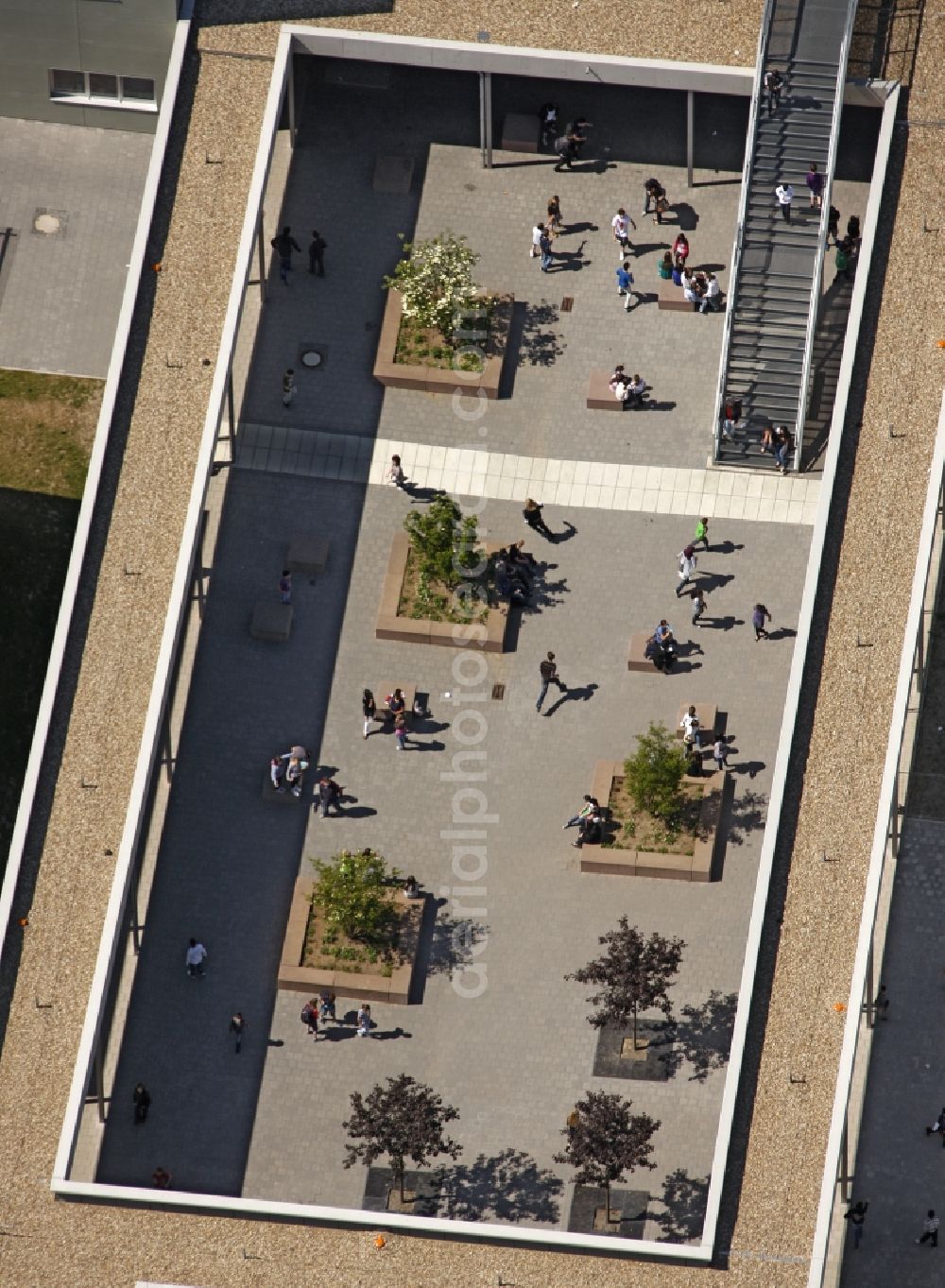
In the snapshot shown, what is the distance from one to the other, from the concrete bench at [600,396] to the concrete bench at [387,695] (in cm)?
734

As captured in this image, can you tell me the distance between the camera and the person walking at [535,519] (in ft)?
238

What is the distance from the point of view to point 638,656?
72.0 m

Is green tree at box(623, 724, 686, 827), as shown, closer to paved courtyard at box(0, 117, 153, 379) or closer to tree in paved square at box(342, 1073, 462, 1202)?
tree in paved square at box(342, 1073, 462, 1202)

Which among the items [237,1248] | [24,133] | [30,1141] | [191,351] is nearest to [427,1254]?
[237,1248]

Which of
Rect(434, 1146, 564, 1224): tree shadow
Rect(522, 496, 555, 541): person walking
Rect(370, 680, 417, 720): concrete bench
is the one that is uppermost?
Rect(522, 496, 555, 541): person walking

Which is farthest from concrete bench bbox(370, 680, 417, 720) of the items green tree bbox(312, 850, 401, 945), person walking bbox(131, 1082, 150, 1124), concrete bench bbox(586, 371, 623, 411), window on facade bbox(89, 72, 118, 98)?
window on facade bbox(89, 72, 118, 98)

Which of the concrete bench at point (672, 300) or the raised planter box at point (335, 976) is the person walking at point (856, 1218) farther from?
the concrete bench at point (672, 300)

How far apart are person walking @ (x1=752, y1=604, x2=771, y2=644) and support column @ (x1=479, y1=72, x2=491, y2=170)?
1209 centimetres

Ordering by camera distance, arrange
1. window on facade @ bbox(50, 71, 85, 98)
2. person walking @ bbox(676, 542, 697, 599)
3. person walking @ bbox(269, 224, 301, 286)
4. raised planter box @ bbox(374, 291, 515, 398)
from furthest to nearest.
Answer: window on facade @ bbox(50, 71, 85, 98) → person walking @ bbox(269, 224, 301, 286) → raised planter box @ bbox(374, 291, 515, 398) → person walking @ bbox(676, 542, 697, 599)

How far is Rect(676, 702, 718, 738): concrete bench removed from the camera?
71.4 meters

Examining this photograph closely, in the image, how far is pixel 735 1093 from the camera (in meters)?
66.2

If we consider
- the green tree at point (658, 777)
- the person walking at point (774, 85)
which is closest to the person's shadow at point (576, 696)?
the green tree at point (658, 777)

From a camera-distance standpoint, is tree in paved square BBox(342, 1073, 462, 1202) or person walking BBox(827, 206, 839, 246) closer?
tree in paved square BBox(342, 1073, 462, 1202)

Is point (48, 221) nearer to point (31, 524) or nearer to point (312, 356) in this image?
point (31, 524)
